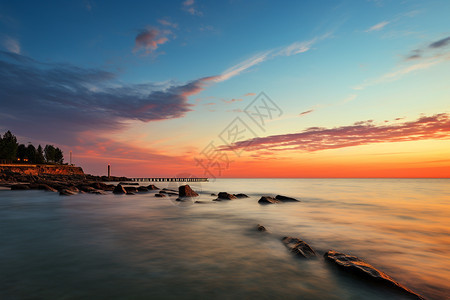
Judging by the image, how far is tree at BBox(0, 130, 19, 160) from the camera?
3351 inches

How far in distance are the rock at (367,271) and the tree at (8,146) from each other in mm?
113736

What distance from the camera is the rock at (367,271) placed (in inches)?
202

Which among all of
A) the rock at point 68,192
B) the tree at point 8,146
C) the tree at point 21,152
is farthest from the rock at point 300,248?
the tree at point 21,152

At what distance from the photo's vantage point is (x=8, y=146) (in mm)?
86375

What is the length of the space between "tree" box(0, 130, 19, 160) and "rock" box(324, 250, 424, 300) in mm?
113736

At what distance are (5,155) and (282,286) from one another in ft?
374

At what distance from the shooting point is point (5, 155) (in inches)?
3376

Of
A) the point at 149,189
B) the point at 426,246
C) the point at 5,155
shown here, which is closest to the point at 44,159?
the point at 5,155

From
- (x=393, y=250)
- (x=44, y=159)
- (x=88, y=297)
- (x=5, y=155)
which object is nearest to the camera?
(x=88, y=297)

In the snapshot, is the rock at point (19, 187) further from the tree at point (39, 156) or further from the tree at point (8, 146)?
the tree at point (39, 156)

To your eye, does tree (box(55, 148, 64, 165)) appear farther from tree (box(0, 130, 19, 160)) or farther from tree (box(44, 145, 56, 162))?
tree (box(0, 130, 19, 160))

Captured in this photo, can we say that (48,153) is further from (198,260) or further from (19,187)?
(198,260)

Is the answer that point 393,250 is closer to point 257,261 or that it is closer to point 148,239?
point 257,261

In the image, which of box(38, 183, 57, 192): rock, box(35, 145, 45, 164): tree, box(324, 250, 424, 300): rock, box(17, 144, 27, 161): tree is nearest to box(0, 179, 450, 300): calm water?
box(324, 250, 424, 300): rock
